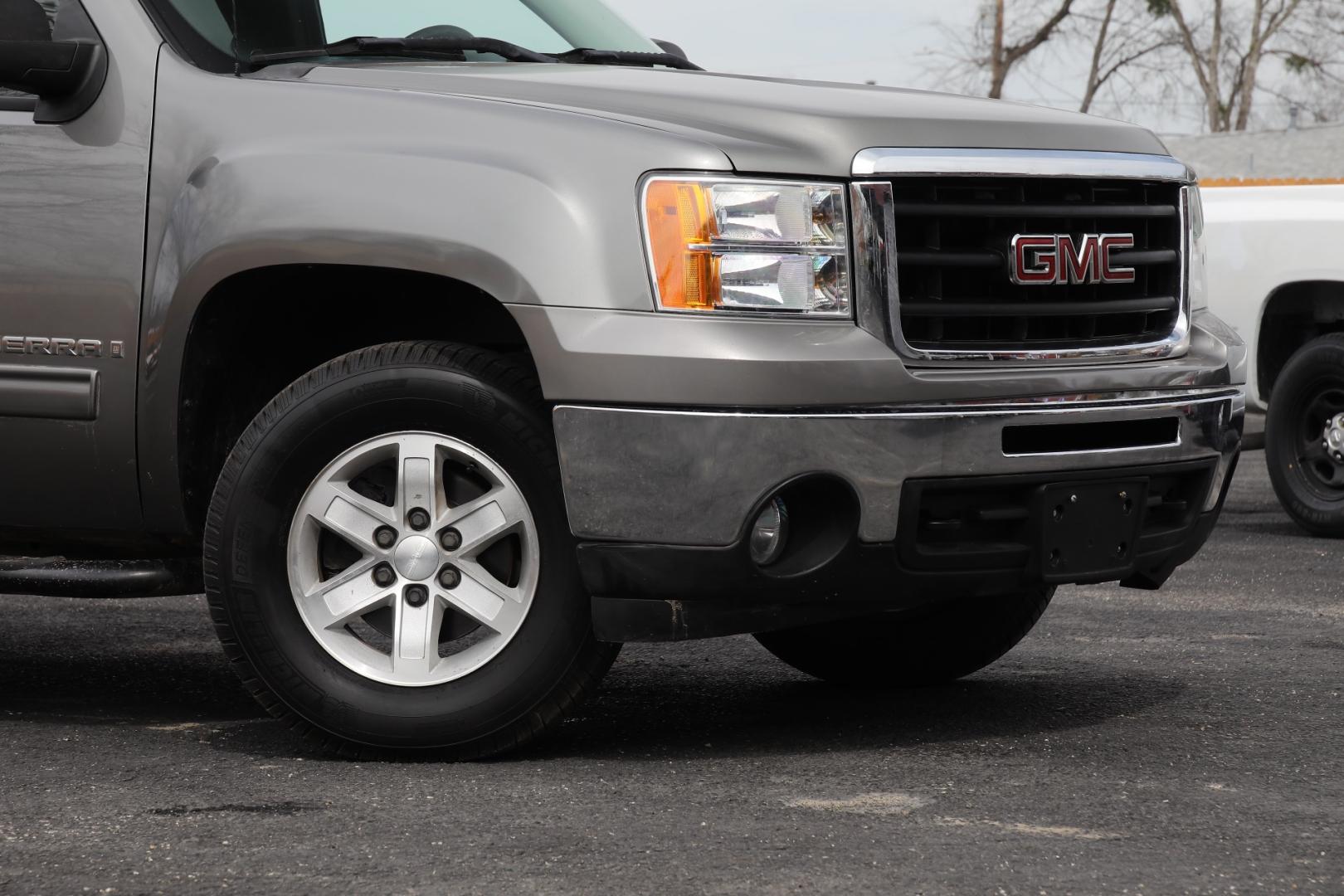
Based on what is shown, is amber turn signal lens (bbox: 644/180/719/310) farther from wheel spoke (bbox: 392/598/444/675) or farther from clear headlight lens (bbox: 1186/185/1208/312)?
clear headlight lens (bbox: 1186/185/1208/312)

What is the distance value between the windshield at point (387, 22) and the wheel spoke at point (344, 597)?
4.18 feet

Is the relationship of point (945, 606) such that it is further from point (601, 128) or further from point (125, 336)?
point (125, 336)

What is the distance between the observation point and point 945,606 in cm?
Answer: 530

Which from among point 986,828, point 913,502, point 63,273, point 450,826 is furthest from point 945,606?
point 63,273

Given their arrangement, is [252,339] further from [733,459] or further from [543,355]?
[733,459]

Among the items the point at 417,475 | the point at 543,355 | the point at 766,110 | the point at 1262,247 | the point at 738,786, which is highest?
the point at 766,110

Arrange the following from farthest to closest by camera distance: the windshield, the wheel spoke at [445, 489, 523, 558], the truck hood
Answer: the windshield < the wheel spoke at [445, 489, 523, 558] < the truck hood

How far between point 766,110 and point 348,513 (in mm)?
1215

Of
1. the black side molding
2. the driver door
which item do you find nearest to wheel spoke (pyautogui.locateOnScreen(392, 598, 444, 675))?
the driver door

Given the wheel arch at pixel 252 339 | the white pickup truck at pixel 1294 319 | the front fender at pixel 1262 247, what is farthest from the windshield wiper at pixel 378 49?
the white pickup truck at pixel 1294 319

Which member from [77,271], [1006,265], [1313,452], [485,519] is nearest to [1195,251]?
[1006,265]

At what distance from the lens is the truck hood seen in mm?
4102

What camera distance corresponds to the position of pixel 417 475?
425cm

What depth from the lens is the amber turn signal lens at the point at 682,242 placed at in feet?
13.1
